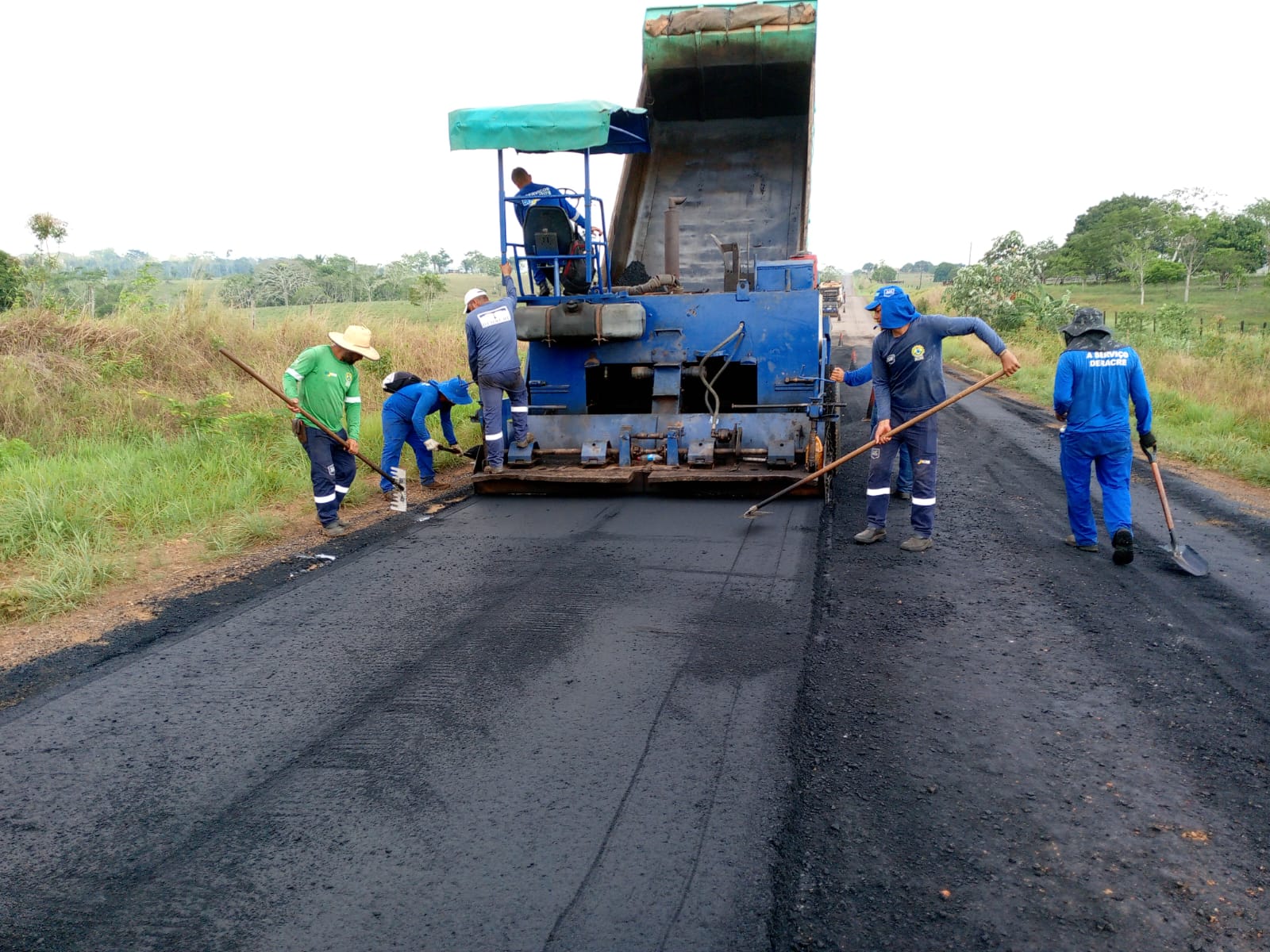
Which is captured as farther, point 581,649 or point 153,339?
point 153,339

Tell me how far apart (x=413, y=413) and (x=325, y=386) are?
139cm

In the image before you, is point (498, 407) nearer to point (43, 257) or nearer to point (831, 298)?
point (831, 298)

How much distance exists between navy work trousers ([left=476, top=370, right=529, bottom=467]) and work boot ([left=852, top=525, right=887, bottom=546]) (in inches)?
114

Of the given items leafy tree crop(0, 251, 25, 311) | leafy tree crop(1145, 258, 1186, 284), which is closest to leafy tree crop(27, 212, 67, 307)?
leafy tree crop(0, 251, 25, 311)

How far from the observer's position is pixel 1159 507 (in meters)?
6.76

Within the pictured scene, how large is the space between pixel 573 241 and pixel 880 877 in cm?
613

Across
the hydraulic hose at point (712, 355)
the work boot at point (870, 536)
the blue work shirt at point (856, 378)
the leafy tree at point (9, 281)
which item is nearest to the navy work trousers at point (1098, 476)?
the work boot at point (870, 536)

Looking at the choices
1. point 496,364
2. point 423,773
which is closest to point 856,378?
point 496,364

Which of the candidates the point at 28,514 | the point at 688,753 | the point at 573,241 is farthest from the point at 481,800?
the point at 573,241

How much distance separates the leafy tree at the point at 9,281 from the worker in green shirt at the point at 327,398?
8276mm

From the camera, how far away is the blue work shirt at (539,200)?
7.16 meters

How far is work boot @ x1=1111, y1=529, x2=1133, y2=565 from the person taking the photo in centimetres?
516

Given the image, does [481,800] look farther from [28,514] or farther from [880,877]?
[28,514]

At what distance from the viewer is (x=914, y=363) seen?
5676mm
